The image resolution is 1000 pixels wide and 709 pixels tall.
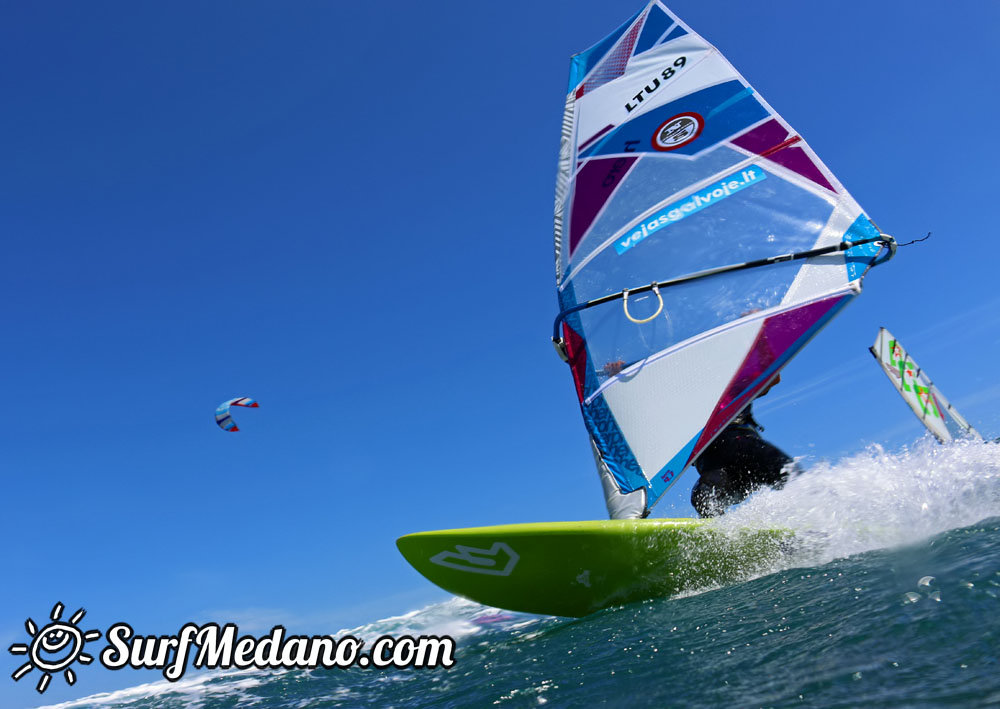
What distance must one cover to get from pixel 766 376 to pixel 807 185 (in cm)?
223

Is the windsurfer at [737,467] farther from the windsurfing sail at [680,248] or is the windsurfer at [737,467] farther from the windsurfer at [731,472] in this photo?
the windsurfing sail at [680,248]

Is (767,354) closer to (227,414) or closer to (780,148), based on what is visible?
(780,148)

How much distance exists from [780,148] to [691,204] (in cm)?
109

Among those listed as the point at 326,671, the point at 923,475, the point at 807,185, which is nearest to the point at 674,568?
the point at 923,475

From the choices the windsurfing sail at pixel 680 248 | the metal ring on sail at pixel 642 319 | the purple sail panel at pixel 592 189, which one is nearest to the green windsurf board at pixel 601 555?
the windsurfing sail at pixel 680 248

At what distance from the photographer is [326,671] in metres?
5.14

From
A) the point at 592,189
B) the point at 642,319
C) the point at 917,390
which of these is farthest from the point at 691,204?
the point at 917,390

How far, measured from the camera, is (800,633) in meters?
2.68

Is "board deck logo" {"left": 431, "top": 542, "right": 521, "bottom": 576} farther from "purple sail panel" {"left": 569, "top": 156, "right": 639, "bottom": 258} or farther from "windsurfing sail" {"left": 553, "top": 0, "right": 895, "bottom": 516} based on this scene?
"purple sail panel" {"left": 569, "top": 156, "right": 639, "bottom": 258}

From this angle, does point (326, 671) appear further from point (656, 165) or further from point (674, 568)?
point (656, 165)

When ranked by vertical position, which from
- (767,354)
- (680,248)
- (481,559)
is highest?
(680,248)

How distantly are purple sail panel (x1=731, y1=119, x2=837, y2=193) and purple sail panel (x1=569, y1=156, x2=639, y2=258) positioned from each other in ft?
4.04

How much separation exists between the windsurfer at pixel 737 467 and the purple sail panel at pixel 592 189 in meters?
2.77

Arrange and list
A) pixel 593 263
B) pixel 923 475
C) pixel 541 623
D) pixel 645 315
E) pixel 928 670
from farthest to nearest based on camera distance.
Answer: pixel 593 263 < pixel 645 315 < pixel 541 623 < pixel 923 475 < pixel 928 670
